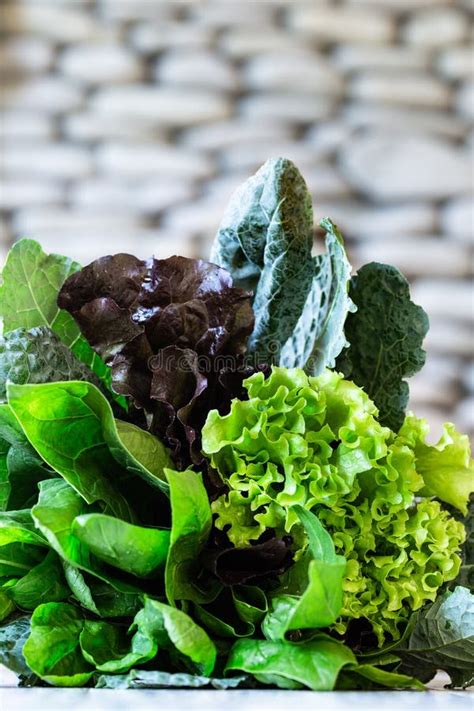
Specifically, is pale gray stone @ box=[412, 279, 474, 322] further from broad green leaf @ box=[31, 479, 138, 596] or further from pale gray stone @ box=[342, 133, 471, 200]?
broad green leaf @ box=[31, 479, 138, 596]

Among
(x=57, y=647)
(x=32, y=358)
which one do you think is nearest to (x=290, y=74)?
(x=32, y=358)

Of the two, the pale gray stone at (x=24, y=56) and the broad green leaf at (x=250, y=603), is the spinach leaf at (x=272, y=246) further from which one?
the pale gray stone at (x=24, y=56)

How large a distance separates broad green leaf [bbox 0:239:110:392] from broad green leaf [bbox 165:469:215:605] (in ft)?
0.48

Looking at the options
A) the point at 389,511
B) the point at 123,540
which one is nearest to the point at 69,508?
the point at 123,540

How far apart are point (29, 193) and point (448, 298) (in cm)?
82

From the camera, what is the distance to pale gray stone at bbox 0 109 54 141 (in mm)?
1614

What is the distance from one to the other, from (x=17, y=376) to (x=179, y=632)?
16 cm

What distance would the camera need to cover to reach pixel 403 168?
63.4 inches

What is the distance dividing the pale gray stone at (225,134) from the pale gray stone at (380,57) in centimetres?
20

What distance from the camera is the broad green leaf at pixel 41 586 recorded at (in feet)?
1.41

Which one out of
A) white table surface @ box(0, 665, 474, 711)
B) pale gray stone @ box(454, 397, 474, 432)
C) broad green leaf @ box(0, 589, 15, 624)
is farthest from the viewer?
pale gray stone @ box(454, 397, 474, 432)

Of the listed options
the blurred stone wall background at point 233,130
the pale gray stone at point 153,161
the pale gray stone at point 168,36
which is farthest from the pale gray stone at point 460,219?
the pale gray stone at point 168,36

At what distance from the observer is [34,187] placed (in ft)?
5.26

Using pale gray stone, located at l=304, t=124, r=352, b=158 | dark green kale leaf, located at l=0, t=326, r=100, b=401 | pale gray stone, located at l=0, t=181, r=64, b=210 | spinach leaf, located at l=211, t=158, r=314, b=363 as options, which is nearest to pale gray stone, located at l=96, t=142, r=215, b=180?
pale gray stone, located at l=0, t=181, r=64, b=210
